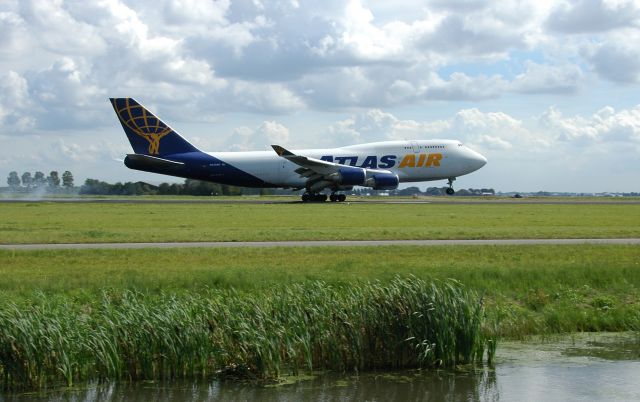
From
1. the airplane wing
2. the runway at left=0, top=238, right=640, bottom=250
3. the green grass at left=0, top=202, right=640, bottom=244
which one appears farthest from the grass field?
the airplane wing

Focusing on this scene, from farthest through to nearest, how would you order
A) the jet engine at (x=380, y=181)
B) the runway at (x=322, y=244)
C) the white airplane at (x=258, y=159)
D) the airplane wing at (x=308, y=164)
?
the white airplane at (x=258, y=159), the jet engine at (x=380, y=181), the airplane wing at (x=308, y=164), the runway at (x=322, y=244)

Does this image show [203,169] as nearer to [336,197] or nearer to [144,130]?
[144,130]

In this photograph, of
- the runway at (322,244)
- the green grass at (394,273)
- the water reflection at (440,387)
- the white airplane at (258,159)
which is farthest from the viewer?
the white airplane at (258,159)

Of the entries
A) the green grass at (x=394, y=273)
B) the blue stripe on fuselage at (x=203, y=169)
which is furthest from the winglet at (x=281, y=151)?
the green grass at (x=394, y=273)

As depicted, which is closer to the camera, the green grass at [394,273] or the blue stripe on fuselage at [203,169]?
the green grass at [394,273]

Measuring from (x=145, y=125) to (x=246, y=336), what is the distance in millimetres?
58444

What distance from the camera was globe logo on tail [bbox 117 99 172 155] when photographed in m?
70.9

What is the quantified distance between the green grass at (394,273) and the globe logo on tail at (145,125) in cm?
4520

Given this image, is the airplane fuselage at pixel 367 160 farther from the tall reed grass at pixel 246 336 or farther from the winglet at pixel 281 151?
the tall reed grass at pixel 246 336

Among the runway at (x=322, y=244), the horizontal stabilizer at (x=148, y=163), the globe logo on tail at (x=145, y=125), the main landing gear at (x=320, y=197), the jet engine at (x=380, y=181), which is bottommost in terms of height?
the runway at (x=322, y=244)

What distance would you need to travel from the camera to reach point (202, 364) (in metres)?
14.7

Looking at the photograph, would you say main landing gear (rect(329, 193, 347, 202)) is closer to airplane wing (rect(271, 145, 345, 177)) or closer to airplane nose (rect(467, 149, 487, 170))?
airplane wing (rect(271, 145, 345, 177))

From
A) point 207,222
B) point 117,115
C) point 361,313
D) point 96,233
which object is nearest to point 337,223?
point 207,222

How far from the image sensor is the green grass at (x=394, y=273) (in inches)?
767
